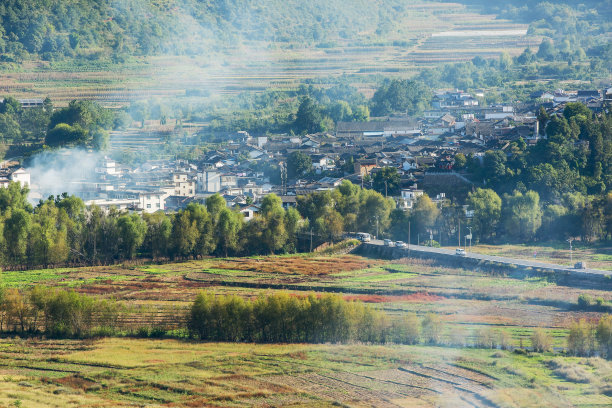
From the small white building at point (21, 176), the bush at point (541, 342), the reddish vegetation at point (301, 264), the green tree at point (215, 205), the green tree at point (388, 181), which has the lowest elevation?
the bush at point (541, 342)

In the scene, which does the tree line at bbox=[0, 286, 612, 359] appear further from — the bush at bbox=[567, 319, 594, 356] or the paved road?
the paved road

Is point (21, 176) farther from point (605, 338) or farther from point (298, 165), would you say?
point (605, 338)

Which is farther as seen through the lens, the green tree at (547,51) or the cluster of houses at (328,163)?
the green tree at (547,51)

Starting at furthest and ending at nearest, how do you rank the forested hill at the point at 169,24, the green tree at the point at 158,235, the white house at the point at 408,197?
the forested hill at the point at 169,24 → the white house at the point at 408,197 → the green tree at the point at 158,235

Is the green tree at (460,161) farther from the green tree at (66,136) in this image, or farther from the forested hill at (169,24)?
the forested hill at (169,24)

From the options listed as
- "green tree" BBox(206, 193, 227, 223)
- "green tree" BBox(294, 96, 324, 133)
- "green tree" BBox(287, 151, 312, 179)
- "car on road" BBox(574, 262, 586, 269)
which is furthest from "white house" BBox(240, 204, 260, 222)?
"green tree" BBox(294, 96, 324, 133)

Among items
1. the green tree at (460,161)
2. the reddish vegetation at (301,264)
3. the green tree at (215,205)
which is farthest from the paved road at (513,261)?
the green tree at (460,161)
